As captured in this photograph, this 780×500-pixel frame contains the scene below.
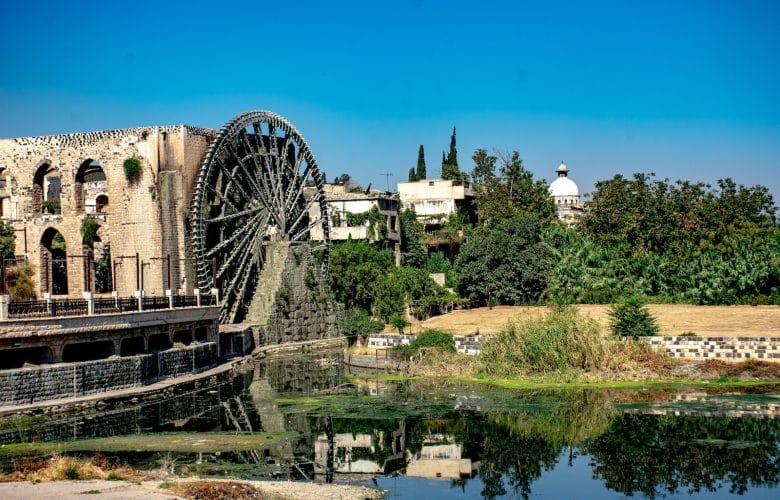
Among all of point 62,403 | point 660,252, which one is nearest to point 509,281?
point 660,252

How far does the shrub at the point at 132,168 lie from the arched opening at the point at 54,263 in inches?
181

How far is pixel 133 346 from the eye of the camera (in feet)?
100

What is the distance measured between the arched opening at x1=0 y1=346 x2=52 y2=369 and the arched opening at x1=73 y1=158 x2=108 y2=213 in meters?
14.9

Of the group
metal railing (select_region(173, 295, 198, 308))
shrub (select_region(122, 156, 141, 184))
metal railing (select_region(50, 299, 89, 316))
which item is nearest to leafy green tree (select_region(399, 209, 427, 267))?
shrub (select_region(122, 156, 141, 184))

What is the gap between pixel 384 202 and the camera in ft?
186

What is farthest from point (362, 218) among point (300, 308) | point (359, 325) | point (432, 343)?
point (432, 343)

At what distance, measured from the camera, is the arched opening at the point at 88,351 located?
2812 centimetres

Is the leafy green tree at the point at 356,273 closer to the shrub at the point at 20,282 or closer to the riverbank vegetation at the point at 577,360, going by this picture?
the shrub at the point at 20,282

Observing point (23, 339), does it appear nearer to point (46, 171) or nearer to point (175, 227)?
point (175, 227)

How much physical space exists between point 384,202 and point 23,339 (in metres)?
33.5

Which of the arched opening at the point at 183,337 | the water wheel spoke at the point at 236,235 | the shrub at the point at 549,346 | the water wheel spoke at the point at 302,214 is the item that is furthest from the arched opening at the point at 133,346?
the water wheel spoke at the point at 302,214

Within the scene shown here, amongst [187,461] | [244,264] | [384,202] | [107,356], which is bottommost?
[187,461]

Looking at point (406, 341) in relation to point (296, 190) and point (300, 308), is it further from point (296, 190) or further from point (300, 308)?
point (296, 190)

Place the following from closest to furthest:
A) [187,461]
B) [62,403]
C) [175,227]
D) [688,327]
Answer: [187,461] < [62,403] < [688,327] < [175,227]
